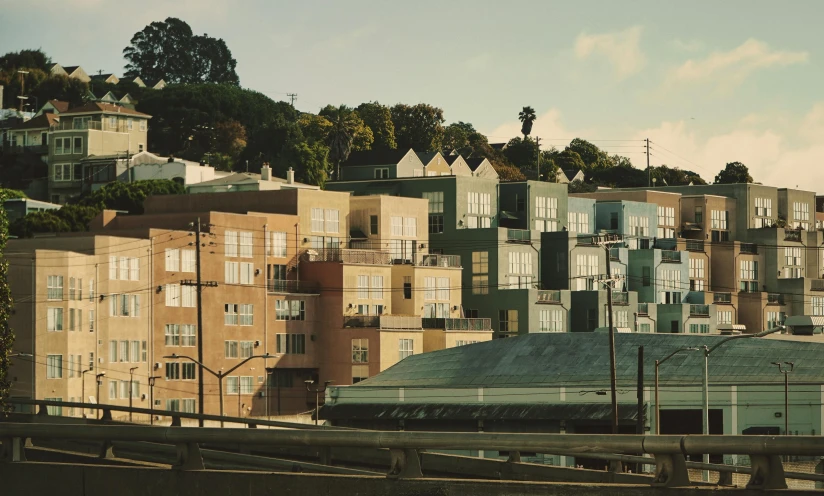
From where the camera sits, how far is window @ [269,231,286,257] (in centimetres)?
11538

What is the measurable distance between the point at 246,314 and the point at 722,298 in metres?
62.8

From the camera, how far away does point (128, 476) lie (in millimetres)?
15992

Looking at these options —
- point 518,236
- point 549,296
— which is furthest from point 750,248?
point 549,296

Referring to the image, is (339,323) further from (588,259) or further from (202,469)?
(202,469)

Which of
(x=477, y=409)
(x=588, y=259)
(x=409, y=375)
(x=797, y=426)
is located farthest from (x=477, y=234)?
(x=797, y=426)

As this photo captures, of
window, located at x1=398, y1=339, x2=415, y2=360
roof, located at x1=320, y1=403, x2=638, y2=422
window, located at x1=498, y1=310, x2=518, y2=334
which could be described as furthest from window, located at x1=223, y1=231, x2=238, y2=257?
window, located at x1=498, y1=310, x2=518, y2=334

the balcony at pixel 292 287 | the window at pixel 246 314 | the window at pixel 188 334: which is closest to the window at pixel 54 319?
the window at pixel 188 334

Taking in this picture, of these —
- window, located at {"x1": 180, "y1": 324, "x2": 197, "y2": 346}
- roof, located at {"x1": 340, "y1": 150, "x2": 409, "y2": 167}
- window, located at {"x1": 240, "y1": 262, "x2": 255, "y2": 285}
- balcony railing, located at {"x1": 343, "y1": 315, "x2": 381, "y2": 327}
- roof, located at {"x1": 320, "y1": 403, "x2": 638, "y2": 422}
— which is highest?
roof, located at {"x1": 340, "y1": 150, "x2": 409, "y2": 167}

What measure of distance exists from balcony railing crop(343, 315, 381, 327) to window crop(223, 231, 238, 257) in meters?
Answer: 9.83

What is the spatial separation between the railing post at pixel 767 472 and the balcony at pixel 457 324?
105624 millimetres

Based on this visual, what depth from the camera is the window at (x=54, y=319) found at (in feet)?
312

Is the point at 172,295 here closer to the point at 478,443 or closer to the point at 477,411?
the point at 477,411

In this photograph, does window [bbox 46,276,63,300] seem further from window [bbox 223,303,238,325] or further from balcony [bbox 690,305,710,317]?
balcony [bbox 690,305,710,317]

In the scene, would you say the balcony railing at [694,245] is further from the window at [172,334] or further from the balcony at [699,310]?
the window at [172,334]
